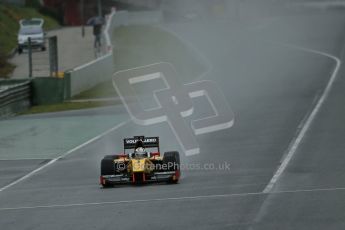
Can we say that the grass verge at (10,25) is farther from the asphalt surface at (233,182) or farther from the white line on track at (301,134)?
the white line on track at (301,134)

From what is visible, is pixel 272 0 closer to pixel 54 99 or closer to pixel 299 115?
pixel 299 115

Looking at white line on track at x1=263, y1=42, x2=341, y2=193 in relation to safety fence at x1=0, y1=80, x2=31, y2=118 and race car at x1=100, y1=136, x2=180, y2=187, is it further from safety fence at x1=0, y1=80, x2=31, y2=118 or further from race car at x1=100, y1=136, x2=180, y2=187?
safety fence at x1=0, y1=80, x2=31, y2=118

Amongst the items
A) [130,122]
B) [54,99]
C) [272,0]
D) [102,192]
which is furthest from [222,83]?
[272,0]

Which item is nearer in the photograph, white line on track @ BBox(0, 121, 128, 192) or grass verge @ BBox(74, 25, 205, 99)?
white line on track @ BBox(0, 121, 128, 192)

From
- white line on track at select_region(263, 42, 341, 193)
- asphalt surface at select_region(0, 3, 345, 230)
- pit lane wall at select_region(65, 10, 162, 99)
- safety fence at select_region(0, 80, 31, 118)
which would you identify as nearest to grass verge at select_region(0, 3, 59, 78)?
pit lane wall at select_region(65, 10, 162, 99)

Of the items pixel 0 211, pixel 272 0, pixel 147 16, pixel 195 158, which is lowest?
pixel 147 16

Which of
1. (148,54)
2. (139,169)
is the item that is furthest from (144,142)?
(148,54)

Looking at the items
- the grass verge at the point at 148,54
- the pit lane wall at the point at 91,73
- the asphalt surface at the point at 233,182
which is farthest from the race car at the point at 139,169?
the grass verge at the point at 148,54

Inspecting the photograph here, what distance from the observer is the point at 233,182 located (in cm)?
1827

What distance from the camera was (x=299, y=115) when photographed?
29.6 meters

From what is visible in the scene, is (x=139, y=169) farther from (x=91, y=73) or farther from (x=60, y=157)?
(x=91, y=73)

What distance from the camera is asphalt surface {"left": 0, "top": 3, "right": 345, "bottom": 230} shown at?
14477mm

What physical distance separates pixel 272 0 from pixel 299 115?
51.2 feet

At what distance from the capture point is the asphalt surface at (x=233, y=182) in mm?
14477
